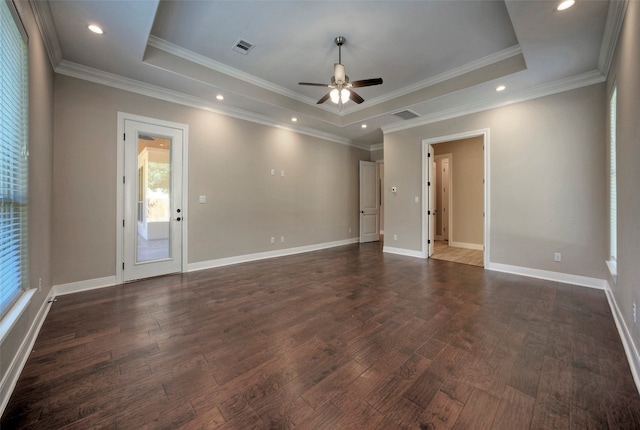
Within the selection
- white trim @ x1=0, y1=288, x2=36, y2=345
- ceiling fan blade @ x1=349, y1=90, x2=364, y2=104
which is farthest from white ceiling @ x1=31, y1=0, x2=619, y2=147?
white trim @ x1=0, y1=288, x2=36, y2=345

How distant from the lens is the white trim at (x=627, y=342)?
5.52 feet

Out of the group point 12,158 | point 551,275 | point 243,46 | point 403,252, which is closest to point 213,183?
point 243,46

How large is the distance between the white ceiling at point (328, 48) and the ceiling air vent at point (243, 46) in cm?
6

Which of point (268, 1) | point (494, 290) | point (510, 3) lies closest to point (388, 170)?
point (494, 290)

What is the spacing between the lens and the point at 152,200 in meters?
4.00

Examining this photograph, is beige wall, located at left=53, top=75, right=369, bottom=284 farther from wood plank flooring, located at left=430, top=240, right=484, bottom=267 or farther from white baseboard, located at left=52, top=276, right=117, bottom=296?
wood plank flooring, located at left=430, top=240, right=484, bottom=267

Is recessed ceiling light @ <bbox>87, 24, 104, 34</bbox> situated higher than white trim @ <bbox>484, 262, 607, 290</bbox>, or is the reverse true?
recessed ceiling light @ <bbox>87, 24, 104, 34</bbox>

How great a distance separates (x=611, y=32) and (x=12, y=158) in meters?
5.37

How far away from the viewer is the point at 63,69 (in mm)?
3246

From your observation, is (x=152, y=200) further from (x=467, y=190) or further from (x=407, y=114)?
(x=467, y=190)

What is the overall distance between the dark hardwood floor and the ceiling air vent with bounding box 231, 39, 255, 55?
323 centimetres

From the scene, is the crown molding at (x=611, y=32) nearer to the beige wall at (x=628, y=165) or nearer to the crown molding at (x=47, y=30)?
the beige wall at (x=628, y=165)

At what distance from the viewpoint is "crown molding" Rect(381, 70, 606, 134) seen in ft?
11.5

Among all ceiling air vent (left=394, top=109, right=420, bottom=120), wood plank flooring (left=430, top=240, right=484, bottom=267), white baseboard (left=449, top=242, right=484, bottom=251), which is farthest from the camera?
white baseboard (left=449, top=242, right=484, bottom=251)
